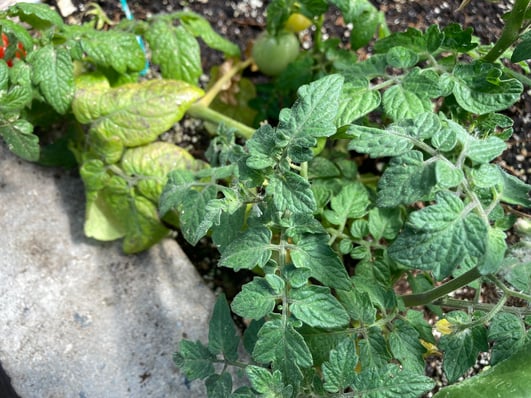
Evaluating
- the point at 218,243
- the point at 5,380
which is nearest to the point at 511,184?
the point at 218,243

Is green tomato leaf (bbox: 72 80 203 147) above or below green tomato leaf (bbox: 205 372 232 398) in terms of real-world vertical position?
above

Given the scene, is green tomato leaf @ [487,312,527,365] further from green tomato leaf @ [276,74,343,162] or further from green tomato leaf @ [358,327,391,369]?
green tomato leaf @ [276,74,343,162]

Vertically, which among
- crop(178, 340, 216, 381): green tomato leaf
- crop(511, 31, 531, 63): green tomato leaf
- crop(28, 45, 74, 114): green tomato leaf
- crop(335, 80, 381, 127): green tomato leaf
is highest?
crop(511, 31, 531, 63): green tomato leaf

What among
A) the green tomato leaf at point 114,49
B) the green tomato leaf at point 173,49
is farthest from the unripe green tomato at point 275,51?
the green tomato leaf at point 114,49

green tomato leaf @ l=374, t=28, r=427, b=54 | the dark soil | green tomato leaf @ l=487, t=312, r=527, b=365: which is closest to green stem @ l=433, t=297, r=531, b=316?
green tomato leaf @ l=487, t=312, r=527, b=365

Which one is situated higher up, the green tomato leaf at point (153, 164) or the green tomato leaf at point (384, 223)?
the green tomato leaf at point (384, 223)

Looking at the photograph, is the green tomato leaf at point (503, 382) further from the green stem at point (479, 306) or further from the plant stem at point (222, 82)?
the plant stem at point (222, 82)

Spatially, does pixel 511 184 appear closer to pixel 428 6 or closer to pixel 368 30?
pixel 368 30

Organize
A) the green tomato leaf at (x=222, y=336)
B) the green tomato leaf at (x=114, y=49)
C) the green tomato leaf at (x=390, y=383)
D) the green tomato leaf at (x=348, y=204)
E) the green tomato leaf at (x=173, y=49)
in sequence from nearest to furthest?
1. the green tomato leaf at (x=390, y=383)
2. the green tomato leaf at (x=222, y=336)
3. the green tomato leaf at (x=348, y=204)
4. the green tomato leaf at (x=114, y=49)
5. the green tomato leaf at (x=173, y=49)
